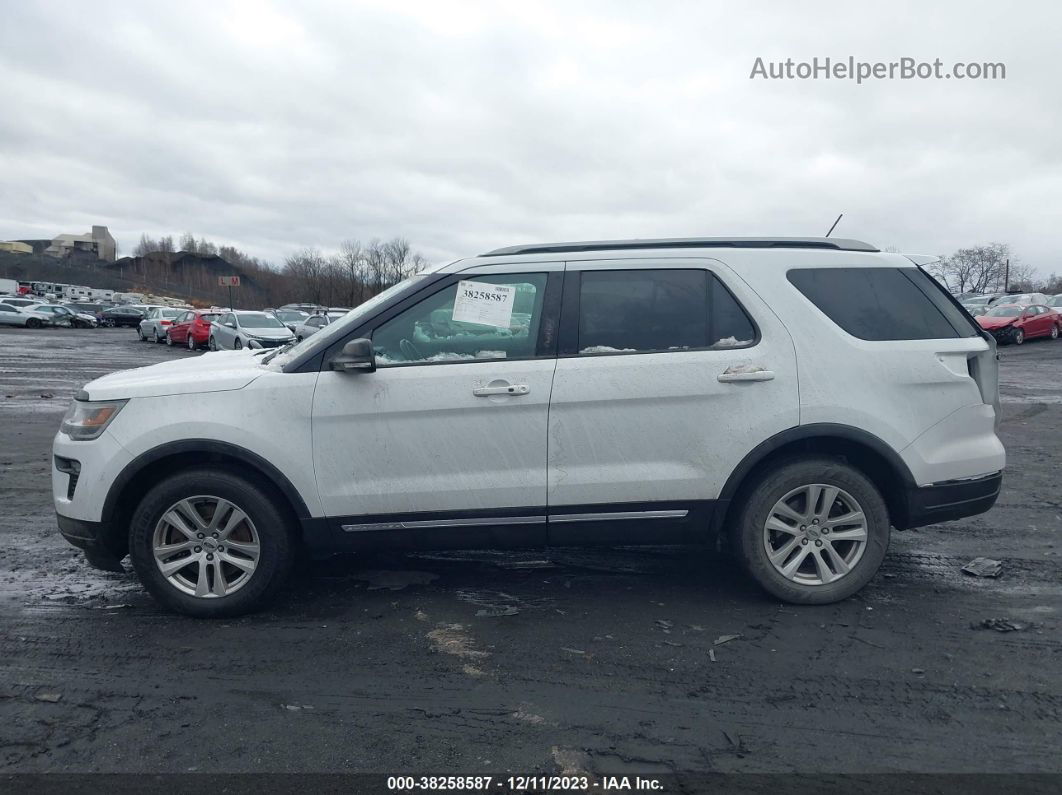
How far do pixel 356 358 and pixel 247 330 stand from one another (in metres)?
23.0

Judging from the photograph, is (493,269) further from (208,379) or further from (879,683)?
(879,683)

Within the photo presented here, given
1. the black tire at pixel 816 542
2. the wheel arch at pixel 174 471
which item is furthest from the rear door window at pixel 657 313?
the wheel arch at pixel 174 471

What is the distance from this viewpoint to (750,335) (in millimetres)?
4621

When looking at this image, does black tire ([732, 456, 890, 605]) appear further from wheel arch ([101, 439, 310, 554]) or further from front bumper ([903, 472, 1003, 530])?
wheel arch ([101, 439, 310, 554])

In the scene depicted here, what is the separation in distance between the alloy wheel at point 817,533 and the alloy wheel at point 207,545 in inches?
114

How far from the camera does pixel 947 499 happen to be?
15.3ft

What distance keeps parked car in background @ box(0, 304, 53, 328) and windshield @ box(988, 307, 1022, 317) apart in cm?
5210

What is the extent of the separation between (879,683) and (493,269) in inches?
114

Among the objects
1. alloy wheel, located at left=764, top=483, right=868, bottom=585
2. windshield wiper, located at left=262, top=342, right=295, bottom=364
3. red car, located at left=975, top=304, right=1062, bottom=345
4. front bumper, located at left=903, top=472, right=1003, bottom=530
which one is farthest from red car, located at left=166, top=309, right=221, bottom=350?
front bumper, located at left=903, top=472, right=1003, bottom=530

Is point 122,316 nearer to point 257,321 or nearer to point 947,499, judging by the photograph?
point 257,321

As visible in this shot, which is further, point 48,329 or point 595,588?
point 48,329

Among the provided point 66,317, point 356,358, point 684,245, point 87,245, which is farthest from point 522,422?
point 87,245

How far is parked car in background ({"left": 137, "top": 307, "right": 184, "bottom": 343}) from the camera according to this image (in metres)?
37.9

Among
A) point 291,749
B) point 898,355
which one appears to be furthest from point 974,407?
point 291,749
